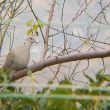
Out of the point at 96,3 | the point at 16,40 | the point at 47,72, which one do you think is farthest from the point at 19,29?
the point at 96,3

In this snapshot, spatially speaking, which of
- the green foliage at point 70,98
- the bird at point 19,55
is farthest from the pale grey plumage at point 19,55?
the green foliage at point 70,98

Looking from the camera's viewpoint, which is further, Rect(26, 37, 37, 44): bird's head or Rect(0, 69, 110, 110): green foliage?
Rect(26, 37, 37, 44): bird's head

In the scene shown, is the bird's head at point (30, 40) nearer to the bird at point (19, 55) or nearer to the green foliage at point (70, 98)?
the bird at point (19, 55)

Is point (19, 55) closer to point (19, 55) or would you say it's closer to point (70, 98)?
point (19, 55)

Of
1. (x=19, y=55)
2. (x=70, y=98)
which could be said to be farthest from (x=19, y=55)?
(x=70, y=98)

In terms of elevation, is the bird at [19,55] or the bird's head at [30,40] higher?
the bird's head at [30,40]

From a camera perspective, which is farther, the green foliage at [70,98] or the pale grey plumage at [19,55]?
the pale grey plumage at [19,55]

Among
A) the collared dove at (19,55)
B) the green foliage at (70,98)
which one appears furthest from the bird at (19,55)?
the green foliage at (70,98)

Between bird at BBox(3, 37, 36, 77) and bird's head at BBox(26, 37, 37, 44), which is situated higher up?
bird's head at BBox(26, 37, 37, 44)

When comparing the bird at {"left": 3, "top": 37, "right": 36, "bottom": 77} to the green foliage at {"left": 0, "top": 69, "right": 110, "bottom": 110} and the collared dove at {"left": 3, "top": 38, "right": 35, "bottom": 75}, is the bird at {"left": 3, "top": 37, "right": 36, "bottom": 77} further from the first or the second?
the green foliage at {"left": 0, "top": 69, "right": 110, "bottom": 110}

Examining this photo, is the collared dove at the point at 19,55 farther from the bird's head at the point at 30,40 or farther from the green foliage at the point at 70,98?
the green foliage at the point at 70,98

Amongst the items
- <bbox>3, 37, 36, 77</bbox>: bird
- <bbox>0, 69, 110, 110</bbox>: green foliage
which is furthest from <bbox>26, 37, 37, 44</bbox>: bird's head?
<bbox>0, 69, 110, 110</bbox>: green foliage

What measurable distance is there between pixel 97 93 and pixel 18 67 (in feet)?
2.72

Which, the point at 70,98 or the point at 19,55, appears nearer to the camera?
the point at 70,98
